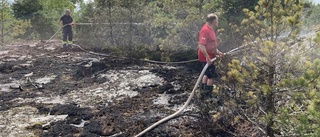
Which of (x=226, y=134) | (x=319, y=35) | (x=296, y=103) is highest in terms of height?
(x=319, y=35)

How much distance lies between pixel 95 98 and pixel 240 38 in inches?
129

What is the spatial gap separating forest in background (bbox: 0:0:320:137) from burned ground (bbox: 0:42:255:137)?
877mm

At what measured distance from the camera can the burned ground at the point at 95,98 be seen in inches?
192

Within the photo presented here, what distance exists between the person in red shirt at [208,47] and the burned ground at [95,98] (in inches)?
16.7

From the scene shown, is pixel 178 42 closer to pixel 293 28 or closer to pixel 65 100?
pixel 65 100

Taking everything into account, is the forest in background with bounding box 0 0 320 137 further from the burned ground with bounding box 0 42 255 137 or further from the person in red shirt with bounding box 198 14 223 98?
the burned ground with bounding box 0 42 255 137

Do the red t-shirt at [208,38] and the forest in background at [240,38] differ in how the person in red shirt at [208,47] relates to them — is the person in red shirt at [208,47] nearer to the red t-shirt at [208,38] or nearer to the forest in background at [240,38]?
the red t-shirt at [208,38]

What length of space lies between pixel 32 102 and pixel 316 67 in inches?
198

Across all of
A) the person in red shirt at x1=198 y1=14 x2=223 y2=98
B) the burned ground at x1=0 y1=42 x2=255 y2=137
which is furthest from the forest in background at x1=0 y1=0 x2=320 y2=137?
the burned ground at x1=0 y1=42 x2=255 y2=137

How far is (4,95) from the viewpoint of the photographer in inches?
260

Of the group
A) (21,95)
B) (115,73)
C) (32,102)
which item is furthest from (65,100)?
(115,73)

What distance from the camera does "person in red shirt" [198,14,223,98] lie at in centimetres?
506

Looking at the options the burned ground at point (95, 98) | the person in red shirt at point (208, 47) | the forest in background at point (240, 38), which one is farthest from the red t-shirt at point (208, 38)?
the burned ground at point (95, 98)

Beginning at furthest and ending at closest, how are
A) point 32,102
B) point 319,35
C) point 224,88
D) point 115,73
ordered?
point 115,73, point 32,102, point 224,88, point 319,35
